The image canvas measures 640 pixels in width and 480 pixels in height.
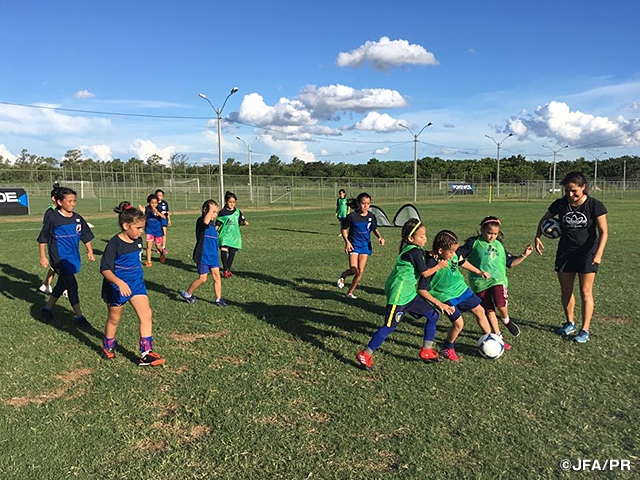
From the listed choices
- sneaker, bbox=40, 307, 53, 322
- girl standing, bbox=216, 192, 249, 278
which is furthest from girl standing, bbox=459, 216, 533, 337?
sneaker, bbox=40, 307, 53, 322

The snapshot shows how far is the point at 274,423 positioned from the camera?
12.3ft

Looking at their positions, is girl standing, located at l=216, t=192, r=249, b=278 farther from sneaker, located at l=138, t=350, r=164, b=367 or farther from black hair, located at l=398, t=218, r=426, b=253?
black hair, located at l=398, t=218, r=426, b=253

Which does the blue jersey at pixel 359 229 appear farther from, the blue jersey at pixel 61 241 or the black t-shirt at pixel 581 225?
the blue jersey at pixel 61 241

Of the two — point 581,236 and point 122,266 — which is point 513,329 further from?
point 122,266

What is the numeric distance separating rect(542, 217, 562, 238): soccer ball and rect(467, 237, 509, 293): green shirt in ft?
2.47

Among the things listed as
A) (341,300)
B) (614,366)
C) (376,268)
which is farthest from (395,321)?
(376,268)

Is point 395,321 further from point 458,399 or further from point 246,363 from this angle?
point 246,363

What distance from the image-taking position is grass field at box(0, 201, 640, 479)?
323cm

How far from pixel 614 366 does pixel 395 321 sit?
7.56 feet

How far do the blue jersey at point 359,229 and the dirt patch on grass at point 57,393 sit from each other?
4.35 metres

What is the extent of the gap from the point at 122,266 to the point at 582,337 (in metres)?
5.18

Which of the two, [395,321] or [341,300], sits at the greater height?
[395,321]

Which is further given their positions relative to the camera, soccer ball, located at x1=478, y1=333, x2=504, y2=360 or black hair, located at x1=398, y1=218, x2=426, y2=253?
soccer ball, located at x1=478, y1=333, x2=504, y2=360

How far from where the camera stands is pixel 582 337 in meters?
5.48
